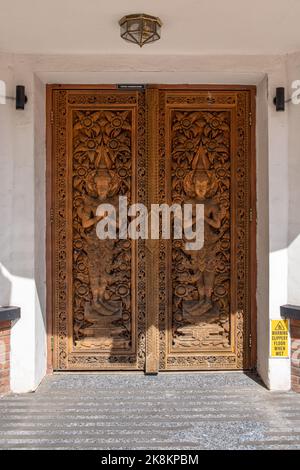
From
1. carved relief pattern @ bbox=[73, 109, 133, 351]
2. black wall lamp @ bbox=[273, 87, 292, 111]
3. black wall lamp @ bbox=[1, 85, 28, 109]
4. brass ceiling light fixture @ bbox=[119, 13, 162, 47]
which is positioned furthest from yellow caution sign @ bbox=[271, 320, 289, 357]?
black wall lamp @ bbox=[1, 85, 28, 109]

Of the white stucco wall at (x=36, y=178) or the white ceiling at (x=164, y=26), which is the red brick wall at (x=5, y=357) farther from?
the white ceiling at (x=164, y=26)

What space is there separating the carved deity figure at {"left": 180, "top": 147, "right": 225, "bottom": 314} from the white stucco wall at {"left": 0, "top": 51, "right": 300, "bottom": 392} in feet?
1.48

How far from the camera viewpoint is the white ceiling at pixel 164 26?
2.63 meters

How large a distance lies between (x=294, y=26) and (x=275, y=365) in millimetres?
2480

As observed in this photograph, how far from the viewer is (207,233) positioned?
11.9ft

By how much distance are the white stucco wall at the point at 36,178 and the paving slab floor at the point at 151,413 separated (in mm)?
252

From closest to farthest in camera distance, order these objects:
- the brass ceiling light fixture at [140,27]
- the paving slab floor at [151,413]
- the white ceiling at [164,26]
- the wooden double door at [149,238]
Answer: the paving slab floor at [151,413] → the white ceiling at [164,26] → the brass ceiling light fixture at [140,27] → the wooden double door at [149,238]

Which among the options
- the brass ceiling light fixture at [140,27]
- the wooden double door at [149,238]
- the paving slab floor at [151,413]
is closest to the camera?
the paving slab floor at [151,413]

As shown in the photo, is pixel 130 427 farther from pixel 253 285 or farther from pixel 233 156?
pixel 233 156

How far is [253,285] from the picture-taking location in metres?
3.60

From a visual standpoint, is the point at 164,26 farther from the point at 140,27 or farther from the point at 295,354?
the point at 295,354

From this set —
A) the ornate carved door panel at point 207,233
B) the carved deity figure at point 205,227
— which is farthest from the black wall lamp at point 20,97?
the carved deity figure at point 205,227

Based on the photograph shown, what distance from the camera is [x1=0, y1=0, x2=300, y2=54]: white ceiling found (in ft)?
8.63

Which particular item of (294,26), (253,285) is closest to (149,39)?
(294,26)
